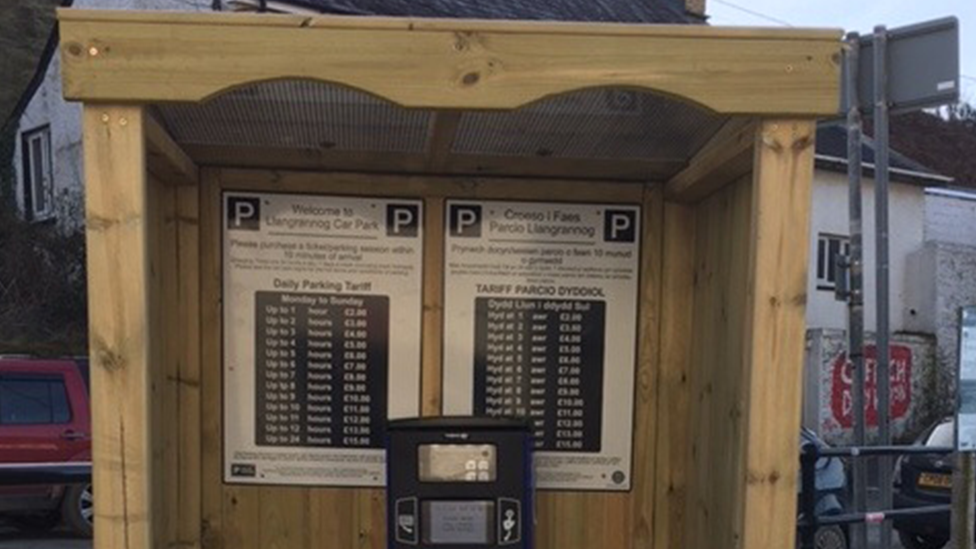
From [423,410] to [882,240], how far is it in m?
4.08

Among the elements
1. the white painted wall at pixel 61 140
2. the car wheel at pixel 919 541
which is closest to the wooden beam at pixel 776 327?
the car wheel at pixel 919 541

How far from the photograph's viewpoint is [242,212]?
166 inches

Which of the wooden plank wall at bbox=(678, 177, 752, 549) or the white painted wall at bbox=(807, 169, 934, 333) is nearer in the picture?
the wooden plank wall at bbox=(678, 177, 752, 549)

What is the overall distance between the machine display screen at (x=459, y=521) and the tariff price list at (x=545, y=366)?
44 centimetres

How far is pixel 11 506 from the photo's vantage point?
11.0 m

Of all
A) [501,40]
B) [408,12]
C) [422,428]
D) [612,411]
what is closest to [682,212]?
[612,411]

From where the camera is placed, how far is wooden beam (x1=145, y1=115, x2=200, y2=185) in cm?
343

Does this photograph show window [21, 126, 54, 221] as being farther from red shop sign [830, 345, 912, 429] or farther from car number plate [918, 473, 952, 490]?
car number plate [918, 473, 952, 490]

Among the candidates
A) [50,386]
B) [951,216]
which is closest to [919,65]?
[50,386]

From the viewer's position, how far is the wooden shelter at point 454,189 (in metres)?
3.03

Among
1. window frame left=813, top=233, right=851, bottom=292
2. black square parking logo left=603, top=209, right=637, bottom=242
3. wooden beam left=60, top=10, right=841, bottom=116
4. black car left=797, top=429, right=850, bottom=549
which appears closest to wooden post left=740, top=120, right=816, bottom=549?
wooden beam left=60, top=10, right=841, bottom=116

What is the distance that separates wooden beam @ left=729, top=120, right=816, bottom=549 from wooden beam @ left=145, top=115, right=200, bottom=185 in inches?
64.1

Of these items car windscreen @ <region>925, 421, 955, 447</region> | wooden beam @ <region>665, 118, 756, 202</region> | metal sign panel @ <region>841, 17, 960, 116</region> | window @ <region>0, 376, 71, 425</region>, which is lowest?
car windscreen @ <region>925, 421, 955, 447</region>

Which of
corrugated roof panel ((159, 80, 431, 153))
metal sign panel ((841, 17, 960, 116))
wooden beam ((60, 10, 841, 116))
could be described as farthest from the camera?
metal sign panel ((841, 17, 960, 116))
